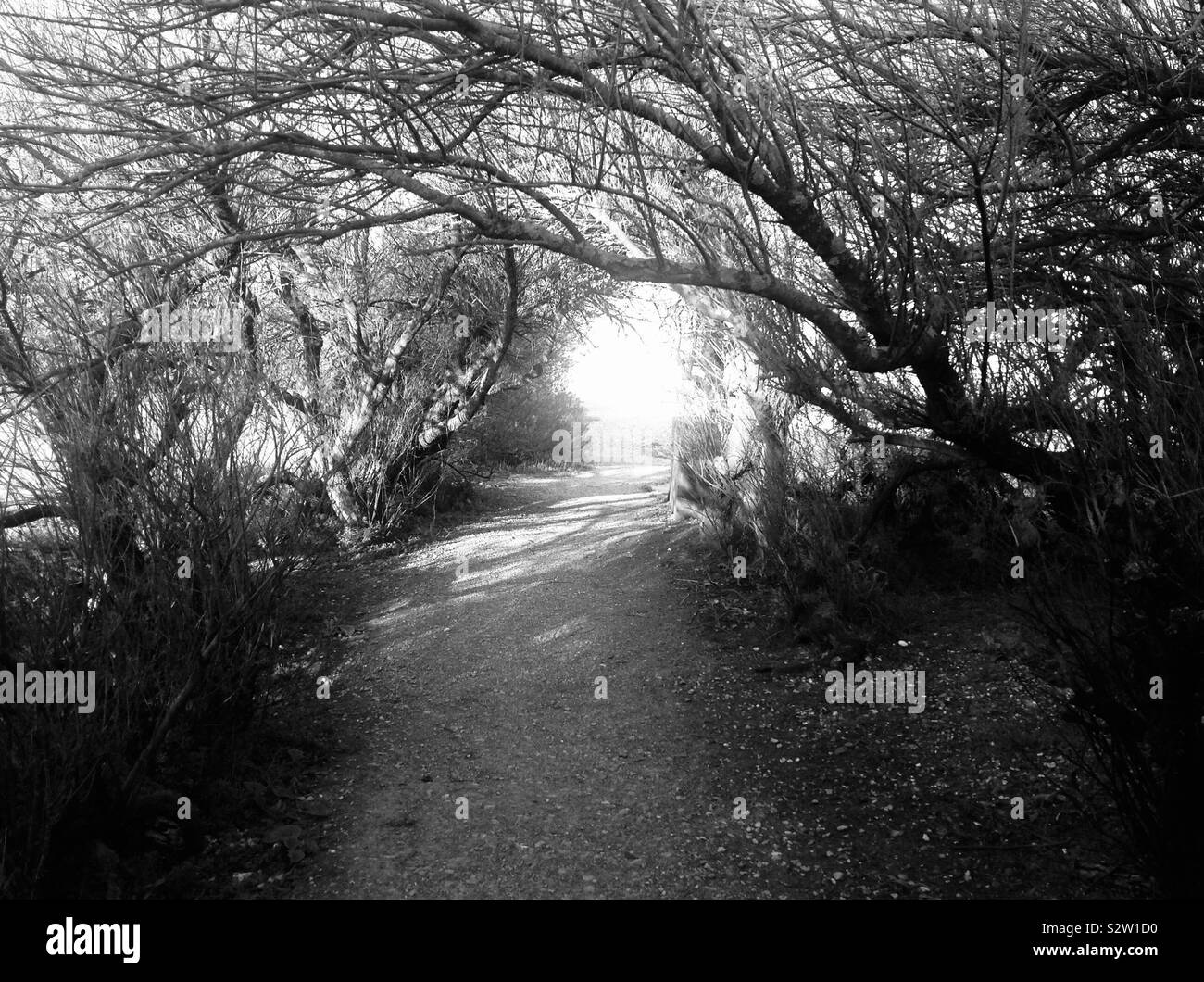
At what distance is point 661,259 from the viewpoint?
413 centimetres

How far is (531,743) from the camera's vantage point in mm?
5539

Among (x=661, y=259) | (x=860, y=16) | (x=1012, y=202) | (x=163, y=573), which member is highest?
(x=860, y=16)

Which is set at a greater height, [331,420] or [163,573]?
[331,420]

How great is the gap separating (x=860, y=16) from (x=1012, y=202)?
1.39 metres

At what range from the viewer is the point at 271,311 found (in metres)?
10.4

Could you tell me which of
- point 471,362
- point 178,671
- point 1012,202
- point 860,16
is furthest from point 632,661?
point 471,362

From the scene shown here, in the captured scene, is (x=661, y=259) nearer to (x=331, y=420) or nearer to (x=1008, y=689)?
(x=1008, y=689)

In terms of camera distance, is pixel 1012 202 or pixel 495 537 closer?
pixel 1012 202

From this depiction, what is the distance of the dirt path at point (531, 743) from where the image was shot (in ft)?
13.5

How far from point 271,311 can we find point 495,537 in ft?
13.2

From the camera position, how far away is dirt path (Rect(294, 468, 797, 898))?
13.5 ft
